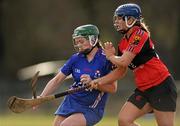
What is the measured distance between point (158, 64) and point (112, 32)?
1735 centimetres

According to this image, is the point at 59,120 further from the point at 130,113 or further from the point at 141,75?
the point at 141,75

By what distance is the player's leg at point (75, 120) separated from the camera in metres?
10.8

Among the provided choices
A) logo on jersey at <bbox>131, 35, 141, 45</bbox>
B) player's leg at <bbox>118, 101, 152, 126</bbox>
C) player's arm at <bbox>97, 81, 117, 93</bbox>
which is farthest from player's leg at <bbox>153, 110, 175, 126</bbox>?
logo on jersey at <bbox>131, 35, 141, 45</bbox>

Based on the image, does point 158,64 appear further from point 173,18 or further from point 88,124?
point 173,18

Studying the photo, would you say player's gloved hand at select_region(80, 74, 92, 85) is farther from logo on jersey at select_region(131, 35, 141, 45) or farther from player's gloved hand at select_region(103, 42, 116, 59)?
logo on jersey at select_region(131, 35, 141, 45)

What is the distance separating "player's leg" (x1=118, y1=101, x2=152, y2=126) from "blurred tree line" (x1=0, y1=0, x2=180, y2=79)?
1760cm

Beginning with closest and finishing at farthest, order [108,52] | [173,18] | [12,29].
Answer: [108,52] < [173,18] < [12,29]

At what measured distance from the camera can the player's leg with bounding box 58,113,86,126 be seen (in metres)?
10.8

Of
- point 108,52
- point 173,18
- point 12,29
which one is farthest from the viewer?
point 12,29

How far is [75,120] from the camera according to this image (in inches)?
428

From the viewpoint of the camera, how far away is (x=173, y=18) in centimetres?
2811

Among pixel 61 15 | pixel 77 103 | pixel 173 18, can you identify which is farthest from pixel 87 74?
pixel 61 15

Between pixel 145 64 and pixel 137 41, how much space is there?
1.12 feet

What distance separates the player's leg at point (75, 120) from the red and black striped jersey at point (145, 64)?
0.81m
